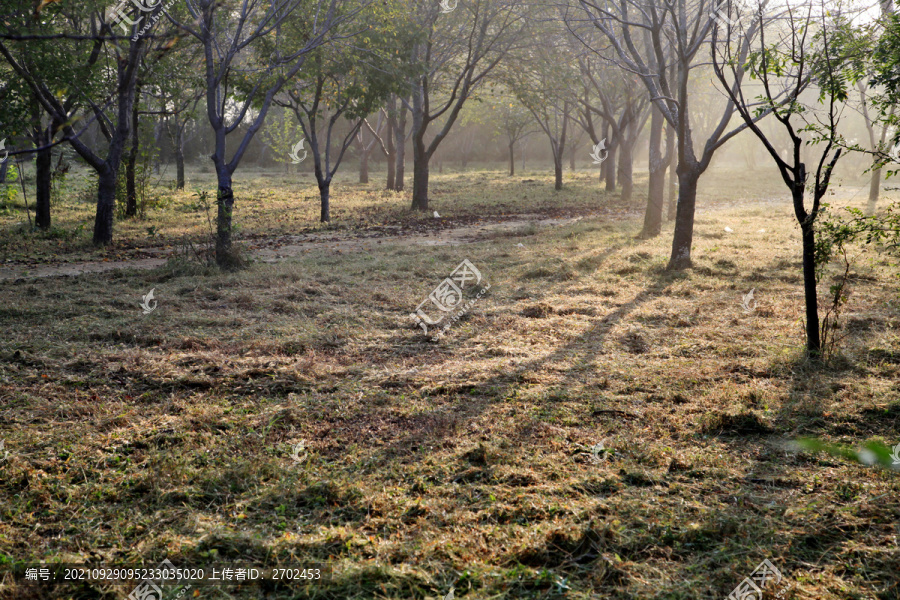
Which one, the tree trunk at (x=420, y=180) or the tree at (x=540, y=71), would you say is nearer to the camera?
the tree at (x=540, y=71)

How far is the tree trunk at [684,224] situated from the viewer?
10.2 metres

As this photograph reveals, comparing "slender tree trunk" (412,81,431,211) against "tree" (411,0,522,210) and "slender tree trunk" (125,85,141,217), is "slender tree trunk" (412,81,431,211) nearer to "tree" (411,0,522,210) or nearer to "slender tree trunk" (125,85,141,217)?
"tree" (411,0,522,210)

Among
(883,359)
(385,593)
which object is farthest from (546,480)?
(883,359)

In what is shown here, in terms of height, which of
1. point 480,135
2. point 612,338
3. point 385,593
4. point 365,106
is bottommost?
point 385,593

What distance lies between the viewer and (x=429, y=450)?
13.8ft

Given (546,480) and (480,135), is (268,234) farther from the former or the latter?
(480,135)

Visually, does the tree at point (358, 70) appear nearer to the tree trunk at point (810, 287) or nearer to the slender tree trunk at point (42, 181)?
the slender tree trunk at point (42, 181)

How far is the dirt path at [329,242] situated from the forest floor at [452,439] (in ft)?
5.05

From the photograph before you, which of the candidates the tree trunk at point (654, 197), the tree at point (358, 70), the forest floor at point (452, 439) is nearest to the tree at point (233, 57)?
the tree at point (358, 70)

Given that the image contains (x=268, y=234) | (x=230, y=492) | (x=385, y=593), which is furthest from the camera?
(x=268, y=234)

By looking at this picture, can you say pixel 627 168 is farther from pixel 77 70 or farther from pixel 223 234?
pixel 77 70

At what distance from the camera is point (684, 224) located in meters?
10.3

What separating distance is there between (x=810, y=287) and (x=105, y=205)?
12.5 meters

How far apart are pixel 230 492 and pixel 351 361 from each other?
2.40 metres
